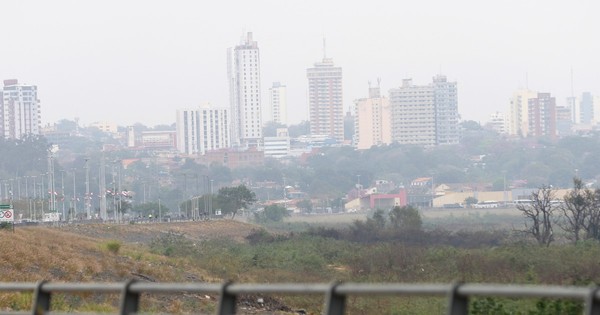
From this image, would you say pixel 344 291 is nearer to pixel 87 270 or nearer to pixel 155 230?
pixel 87 270

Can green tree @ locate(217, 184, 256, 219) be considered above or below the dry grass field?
below

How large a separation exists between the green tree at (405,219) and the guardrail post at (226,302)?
260ft

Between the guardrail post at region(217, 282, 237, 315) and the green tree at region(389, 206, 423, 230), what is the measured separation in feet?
260

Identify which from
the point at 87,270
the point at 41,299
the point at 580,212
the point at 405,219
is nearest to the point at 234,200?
the point at 405,219

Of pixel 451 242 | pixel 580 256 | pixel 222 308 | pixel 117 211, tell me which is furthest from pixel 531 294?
pixel 117 211

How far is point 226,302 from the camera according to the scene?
26.3 ft

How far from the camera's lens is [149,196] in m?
198

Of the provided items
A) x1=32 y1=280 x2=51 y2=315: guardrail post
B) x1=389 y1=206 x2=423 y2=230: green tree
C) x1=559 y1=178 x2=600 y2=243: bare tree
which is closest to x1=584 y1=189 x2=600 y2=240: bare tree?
x1=559 y1=178 x2=600 y2=243: bare tree

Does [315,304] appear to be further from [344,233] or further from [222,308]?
[344,233]

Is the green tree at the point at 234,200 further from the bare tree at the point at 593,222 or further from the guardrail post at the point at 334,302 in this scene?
the guardrail post at the point at 334,302

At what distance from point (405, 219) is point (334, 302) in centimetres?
8671

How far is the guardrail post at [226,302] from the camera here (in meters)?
7.92

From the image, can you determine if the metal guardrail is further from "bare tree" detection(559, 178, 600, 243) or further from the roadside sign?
"bare tree" detection(559, 178, 600, 243)

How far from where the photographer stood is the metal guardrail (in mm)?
6594
